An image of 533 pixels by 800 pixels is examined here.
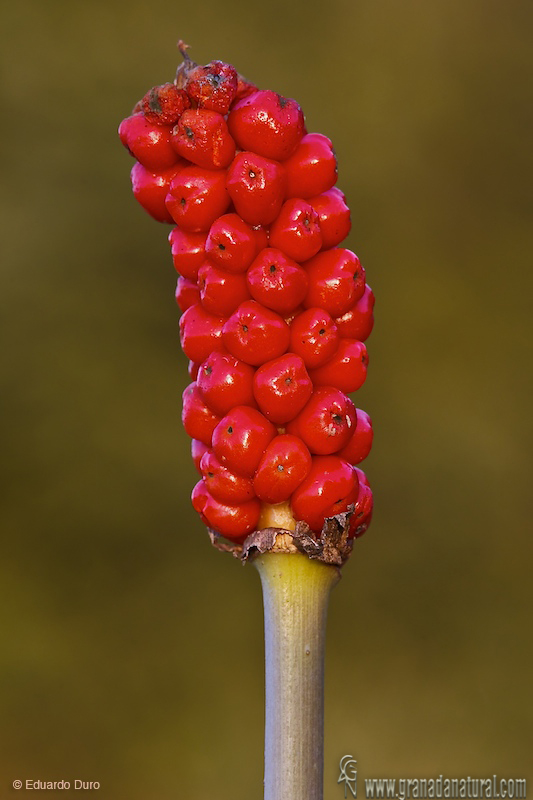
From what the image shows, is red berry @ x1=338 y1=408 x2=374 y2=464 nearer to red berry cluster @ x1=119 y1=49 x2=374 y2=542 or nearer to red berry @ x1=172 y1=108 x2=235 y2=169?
red berry cluster @ x1=119 y1=49 x2=374 y2=542

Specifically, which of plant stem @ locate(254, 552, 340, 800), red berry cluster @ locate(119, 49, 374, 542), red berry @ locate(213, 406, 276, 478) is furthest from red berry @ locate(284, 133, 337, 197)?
plant stem @ locate(254, 552, 340, 800)

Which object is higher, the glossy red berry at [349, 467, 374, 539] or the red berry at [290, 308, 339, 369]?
the red berry at [290, 308, 339, 369]

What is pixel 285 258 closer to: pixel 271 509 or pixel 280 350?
pixel 280 350

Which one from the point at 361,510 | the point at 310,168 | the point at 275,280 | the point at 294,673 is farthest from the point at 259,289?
the point at 294,673

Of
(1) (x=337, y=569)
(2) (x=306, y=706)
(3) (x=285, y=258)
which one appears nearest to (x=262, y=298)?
(3) (x=285, y=258)

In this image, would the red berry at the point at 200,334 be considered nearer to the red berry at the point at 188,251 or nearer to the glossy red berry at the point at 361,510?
the red berry at the point at 188,251

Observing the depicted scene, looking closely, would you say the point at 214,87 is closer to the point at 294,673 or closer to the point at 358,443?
the point at 358,443
